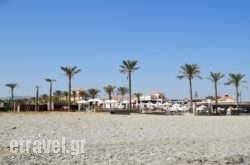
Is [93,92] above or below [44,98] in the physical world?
above

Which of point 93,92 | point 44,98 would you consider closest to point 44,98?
point 44,98

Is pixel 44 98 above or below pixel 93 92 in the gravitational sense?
below

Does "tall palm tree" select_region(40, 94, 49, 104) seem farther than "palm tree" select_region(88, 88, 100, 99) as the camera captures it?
Yes

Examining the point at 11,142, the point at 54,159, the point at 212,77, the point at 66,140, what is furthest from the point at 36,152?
the point at 212,77

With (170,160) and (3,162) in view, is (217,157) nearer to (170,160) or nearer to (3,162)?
(170,160)

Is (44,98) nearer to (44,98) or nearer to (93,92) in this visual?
(44,98)

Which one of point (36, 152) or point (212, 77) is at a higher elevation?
point (212, 77)

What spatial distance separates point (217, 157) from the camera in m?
13.4

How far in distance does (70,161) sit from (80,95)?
10279 centimetres

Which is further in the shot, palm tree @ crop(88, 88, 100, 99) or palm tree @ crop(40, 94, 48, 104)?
palm tree @ crop(40, 94, 48, 104)

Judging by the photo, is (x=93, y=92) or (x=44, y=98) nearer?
(x=93, y=92)

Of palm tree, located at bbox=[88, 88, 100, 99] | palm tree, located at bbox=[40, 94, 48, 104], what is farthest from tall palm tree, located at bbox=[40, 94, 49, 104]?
palm tree, located at bbox=[88, 88, 100, 99]

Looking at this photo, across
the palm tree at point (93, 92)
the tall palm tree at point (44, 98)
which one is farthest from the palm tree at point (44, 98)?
the palm tree at point (93, 92)

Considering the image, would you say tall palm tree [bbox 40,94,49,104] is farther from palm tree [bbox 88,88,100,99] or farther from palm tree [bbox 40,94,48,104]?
palm tree [bbox 88,88,100,99]
